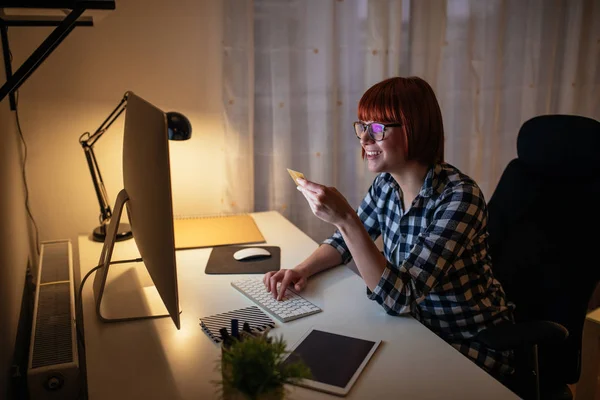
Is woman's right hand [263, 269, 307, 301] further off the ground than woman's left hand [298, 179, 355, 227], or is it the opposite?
woman's left hand [298, 179, 355, 227]

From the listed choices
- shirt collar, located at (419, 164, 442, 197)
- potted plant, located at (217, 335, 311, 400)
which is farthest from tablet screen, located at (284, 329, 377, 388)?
shirt collar, located at (419, 164, 442, 197)

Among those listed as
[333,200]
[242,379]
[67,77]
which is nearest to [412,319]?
[333,200]

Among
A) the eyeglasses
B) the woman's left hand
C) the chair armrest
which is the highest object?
the eyeglasses

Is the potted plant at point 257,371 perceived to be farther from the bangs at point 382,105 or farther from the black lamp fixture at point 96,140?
the black lamp fixture at point 96,140

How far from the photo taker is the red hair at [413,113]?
1385mm

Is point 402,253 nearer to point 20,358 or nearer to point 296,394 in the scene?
point 296,394

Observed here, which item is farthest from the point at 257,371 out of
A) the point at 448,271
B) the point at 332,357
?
the point at 448,271

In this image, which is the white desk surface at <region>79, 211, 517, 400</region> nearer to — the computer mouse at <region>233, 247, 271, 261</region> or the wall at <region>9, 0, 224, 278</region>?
the computer mouse at <region>233, 247, 271, 261</region>

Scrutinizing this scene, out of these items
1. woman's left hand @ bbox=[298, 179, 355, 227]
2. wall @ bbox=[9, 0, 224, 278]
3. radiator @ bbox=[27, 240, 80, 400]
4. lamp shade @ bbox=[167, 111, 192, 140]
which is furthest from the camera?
wall @ bbox=[9, 0, 224, 278]

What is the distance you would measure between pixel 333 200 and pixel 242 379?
2.03ft

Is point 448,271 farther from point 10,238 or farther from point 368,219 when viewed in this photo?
point 10,238

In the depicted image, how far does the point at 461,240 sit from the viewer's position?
4.20 ft

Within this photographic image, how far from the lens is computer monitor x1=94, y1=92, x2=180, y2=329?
37.4 inches

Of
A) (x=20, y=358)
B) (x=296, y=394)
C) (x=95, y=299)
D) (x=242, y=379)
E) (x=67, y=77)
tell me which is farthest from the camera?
(x=67, y=77)
